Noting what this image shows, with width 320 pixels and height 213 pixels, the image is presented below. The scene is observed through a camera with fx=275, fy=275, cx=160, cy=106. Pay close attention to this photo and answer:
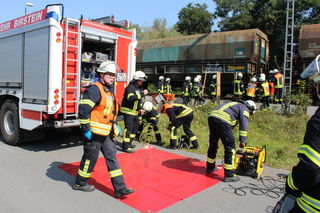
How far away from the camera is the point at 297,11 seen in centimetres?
2272

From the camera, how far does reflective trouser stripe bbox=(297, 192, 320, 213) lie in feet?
5.53

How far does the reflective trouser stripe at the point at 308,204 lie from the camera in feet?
5.53

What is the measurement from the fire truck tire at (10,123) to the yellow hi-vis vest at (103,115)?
347 cm

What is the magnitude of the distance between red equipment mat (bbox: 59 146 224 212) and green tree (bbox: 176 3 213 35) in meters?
27.0

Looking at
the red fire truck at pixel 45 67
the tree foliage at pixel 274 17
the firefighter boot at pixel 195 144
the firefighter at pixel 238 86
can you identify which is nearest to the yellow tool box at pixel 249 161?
the firefighter boot at pixel 195 144

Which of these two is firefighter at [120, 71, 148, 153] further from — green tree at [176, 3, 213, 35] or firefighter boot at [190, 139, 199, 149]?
green tree at [176, 3, 213, 35]

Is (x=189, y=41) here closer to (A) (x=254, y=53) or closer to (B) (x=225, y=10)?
(A) (x=254, y=53)

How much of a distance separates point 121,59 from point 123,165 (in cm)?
301

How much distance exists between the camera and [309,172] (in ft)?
5.38

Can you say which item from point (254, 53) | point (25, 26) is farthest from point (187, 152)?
point (254, 53)

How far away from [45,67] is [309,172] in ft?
17.3

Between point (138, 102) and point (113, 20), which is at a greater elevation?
point (113, 20)

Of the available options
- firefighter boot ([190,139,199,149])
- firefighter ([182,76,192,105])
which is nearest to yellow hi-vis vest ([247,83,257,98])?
firefighter ([182,76,192,105])

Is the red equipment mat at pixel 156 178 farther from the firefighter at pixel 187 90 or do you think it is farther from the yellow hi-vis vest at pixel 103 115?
the firefighter at pixel 187 90
